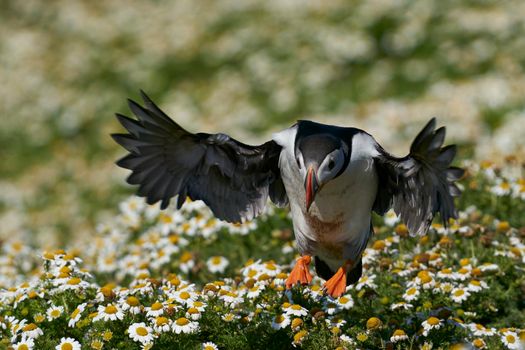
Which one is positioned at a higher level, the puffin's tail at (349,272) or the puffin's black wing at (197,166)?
the puffin's black wing at (197,166)

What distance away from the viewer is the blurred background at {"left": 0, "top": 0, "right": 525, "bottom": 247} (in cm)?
1231

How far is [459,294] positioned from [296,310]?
120cm

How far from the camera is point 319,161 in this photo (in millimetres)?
4078

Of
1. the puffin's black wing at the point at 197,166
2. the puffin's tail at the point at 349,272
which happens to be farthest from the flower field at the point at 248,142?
the puffin's black wing at the point at 197,166

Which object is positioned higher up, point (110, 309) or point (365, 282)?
point (365, 282)

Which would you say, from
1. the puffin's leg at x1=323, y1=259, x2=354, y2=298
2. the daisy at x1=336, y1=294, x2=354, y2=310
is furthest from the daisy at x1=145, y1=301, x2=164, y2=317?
the daisy at x1=336, y1=294, x2=354, y2=310

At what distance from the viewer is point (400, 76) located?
50.3 ft

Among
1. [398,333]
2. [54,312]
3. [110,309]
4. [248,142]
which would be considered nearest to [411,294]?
[398,333]

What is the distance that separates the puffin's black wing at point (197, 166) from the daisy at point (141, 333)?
754 mm

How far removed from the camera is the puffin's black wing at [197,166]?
458 centimetres

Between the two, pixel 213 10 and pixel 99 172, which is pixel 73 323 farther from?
pixel 213 10

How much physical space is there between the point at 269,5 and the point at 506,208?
13.5 meters

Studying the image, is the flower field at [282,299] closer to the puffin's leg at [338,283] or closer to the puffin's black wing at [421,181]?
the puffin's leg at [338,283]

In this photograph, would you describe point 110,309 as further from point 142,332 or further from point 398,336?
point 398,336
